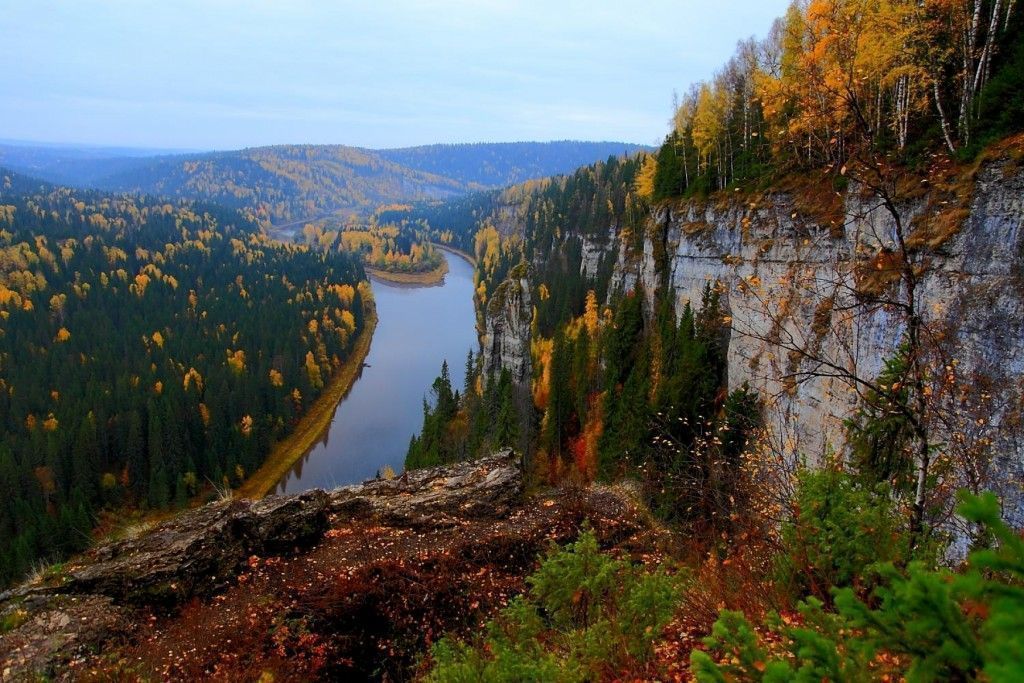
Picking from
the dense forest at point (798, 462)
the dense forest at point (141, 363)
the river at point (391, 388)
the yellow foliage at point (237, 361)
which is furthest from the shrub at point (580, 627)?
the yellow foliage at point (237, 361)

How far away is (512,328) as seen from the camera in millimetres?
51719

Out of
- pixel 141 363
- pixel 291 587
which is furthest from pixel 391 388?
pixel 291 587

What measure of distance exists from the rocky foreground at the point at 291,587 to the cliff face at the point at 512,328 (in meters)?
35.2

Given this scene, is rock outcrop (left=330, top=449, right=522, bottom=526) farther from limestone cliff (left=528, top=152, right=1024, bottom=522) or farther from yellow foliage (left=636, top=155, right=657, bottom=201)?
yellow foliage (left=636, top=155, right=657, bottom=201)

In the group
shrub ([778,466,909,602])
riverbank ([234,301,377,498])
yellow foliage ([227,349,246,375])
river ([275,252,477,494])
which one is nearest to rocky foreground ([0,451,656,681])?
shrub ([778,466,909,602])

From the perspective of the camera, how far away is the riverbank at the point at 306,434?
175 feet

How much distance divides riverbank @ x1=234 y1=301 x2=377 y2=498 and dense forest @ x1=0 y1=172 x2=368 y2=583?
54.6 inches

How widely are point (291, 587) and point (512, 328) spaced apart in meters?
40.7

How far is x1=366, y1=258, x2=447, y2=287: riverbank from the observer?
6101 inches

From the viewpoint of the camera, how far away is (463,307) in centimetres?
12244

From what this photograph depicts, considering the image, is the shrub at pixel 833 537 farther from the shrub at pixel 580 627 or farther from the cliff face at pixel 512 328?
the cliff face at pixel 512 328

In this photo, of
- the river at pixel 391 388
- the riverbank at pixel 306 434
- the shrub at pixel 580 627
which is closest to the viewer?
the shrub at pixel 580 627

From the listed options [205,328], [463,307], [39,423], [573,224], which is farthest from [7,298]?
[573,224]

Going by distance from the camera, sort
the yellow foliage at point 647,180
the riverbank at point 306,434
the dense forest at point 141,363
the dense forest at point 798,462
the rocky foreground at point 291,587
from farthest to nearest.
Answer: the riverbank at point 306,434 < the dense forest at point 141,363 < the yellow foliage at point 647,180 < the rocky foreground at point 291,587 < the dense forest at point 798,462
